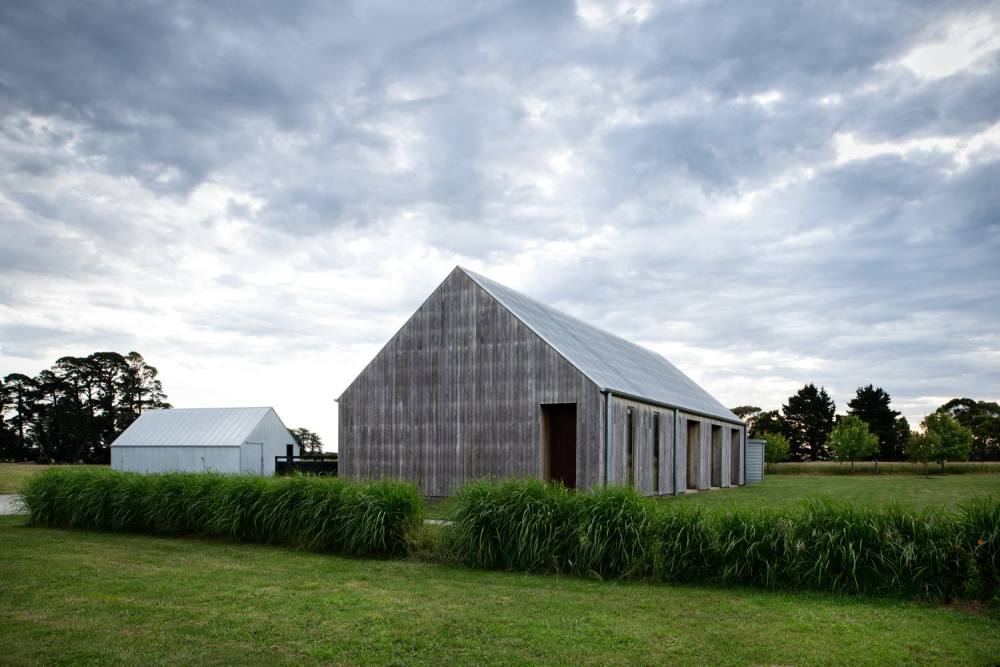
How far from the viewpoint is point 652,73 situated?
12.9 m

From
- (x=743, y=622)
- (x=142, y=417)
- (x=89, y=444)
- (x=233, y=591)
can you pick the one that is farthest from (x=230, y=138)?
(x=89, y=444)

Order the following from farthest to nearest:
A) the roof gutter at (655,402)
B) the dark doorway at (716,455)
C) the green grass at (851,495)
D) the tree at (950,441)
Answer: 1. the tree at (950,441)
2. the dark doorway at (716,455)
3. the roof gutter at (655,402)
4. the green grass at (851,495)

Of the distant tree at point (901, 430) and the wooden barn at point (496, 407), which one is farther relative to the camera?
the distant tree at point (901, 430)

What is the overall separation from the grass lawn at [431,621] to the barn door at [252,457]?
27.5 m

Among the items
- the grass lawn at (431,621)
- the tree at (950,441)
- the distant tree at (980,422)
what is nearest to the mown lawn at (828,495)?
the grass lawn at (431,621)

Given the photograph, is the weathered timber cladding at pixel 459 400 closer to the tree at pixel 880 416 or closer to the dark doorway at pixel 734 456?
the dark doorway at pixel 734 456

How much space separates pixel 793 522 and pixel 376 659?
523 cm

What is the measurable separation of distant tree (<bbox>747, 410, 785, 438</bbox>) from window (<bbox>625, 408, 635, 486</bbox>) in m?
50.7

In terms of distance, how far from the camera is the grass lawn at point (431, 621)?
5.82 m

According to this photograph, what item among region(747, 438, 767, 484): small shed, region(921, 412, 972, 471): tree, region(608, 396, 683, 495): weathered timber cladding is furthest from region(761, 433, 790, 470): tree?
region(608, 396, 683, 495): weathered timber cladding

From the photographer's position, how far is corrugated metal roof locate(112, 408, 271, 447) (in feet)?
121

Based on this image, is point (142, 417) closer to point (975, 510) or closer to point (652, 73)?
point (652, 73)

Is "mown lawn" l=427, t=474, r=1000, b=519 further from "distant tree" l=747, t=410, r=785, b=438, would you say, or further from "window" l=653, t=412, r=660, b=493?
"distant tree" l=747, t=410, r=785, b=438

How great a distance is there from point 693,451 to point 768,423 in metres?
46.7
